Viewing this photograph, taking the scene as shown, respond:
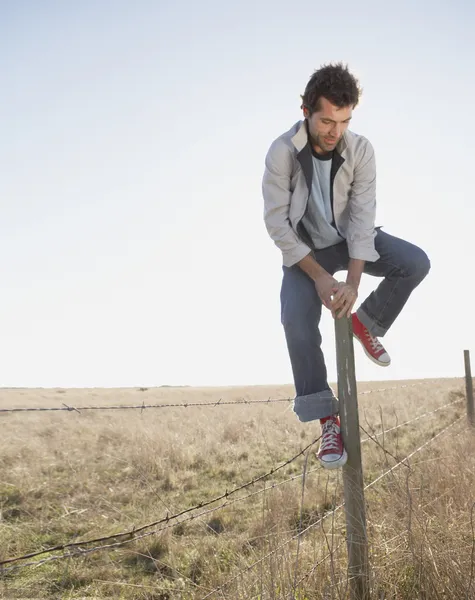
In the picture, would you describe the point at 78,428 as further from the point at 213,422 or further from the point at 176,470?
the point at 176,470

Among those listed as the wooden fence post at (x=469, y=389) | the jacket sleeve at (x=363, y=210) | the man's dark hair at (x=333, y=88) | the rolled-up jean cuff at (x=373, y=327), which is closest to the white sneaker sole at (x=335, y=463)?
the rolled-up jean cuff at (x=373, y=327)

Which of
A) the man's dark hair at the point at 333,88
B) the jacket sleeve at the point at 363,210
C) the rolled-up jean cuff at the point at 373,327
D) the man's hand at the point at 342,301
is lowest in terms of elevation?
the rolled-up jean cuff at the point at 373,327

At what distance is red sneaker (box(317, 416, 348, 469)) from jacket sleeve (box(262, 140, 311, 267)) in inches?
35.7

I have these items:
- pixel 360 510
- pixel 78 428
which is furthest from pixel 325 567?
pixel 78 428

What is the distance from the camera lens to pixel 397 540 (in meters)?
A: 2.82

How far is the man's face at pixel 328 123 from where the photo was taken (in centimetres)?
296

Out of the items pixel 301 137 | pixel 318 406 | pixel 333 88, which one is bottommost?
pixel 318 406

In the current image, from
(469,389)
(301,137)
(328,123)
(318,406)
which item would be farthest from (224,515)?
(469,389)

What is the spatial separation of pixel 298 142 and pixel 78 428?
32.9 ft

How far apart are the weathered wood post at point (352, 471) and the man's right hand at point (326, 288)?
118 millimetres

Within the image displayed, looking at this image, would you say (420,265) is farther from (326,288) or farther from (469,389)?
(469,389)

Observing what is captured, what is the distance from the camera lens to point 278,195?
3.11m

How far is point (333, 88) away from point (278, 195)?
64cm

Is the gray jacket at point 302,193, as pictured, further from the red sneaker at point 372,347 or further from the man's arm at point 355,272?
the red sneaker at point 372,347
